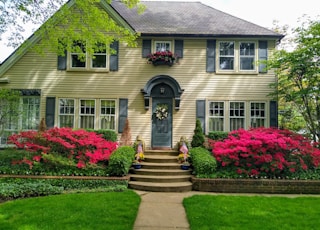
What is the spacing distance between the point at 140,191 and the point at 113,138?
3.67 m

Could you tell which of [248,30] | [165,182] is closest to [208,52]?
[248,30]

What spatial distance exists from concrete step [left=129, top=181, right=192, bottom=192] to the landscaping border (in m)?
0.33

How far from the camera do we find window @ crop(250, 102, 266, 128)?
1022 cm

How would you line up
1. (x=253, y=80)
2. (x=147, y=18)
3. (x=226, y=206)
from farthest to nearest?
1. (x=147, y=18)
2. (x=253, y=80)
3. (x=226, y=206)

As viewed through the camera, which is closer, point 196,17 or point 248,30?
point 248,30

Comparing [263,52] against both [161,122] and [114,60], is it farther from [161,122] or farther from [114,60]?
[114,60]

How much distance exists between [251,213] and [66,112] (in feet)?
28.4

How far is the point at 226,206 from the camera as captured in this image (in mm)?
4934

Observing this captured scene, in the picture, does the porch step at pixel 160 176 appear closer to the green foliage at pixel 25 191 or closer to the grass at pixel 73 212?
the grass at pixel 73 212

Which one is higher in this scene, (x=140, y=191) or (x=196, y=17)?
(x=196, y=17)

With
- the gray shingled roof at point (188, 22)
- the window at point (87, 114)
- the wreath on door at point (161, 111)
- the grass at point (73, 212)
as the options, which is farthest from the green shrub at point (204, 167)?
the gray shingled roof at point (188, 22)

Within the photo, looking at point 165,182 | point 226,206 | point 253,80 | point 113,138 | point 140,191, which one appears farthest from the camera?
point 253,80

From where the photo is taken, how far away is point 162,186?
6566 mm

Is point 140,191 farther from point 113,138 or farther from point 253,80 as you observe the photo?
point 253,80
